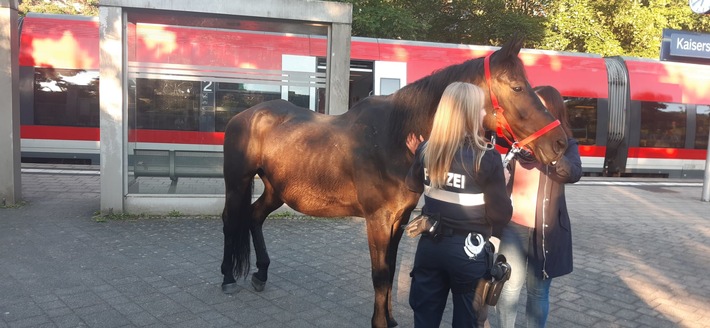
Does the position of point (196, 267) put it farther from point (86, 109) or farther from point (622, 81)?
point (622, 81)

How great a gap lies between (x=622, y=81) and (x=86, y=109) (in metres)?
14.9

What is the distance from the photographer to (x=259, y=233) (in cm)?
484

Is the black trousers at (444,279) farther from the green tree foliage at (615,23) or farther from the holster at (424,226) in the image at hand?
the green tree foliage at (615,23)

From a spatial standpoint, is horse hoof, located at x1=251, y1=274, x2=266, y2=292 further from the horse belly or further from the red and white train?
the red and white train

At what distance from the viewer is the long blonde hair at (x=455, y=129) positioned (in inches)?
100

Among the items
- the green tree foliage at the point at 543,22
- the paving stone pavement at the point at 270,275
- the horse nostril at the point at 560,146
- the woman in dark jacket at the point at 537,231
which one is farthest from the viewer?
the green tree foliage at the point at 543,22

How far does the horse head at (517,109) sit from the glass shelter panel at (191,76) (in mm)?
5228

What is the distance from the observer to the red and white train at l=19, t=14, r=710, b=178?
7.88 metres

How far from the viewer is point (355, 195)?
148 inches

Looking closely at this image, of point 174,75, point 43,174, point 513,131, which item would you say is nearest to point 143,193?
point 174,75

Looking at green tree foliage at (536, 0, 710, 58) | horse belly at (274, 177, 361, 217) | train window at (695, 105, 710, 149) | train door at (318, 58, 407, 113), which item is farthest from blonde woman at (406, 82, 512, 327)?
green tree foliage at (536, 0, 710, 58)

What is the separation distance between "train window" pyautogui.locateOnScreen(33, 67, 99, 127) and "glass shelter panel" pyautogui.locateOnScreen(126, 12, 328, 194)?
526 cm

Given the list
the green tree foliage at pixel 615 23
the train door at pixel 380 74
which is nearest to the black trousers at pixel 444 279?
the train door at pixel 380 74

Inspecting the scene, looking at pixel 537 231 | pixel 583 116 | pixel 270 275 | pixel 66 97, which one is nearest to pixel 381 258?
pixel 537 231
